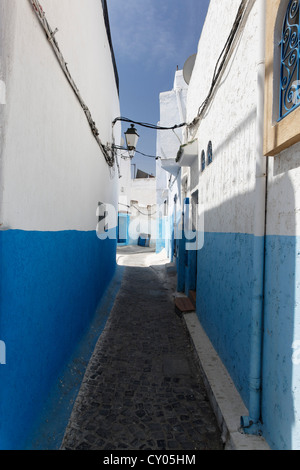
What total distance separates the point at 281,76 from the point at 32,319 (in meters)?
2.75

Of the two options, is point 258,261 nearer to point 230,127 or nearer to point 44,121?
point 230,127

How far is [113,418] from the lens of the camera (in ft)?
8.30

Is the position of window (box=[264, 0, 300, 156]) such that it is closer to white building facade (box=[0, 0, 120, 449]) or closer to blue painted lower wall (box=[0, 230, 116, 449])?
white building facade (box=[0, 0, 120, 449])

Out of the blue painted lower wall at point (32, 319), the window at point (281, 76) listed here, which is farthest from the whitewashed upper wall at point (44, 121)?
the window at point (281, 76)

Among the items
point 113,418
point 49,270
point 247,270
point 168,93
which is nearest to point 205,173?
point 247,270

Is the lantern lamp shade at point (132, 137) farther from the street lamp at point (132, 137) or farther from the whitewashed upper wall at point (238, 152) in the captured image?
the whitewashed upper wall at point (238, 152)

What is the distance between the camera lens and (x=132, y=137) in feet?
21.3

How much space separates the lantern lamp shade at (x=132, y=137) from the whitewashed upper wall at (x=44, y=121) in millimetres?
2241

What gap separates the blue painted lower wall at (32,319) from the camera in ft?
5.76

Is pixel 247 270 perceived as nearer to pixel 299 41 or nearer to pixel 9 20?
pixel 299 41

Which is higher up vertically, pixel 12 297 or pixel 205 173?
pixel 205 173

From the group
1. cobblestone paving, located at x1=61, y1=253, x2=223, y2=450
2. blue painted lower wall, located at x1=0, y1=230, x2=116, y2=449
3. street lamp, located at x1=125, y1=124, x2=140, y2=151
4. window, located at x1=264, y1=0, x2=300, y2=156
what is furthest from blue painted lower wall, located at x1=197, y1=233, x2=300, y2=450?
street lamp, located at x1=125, y1=124, x2=140, y2=151
